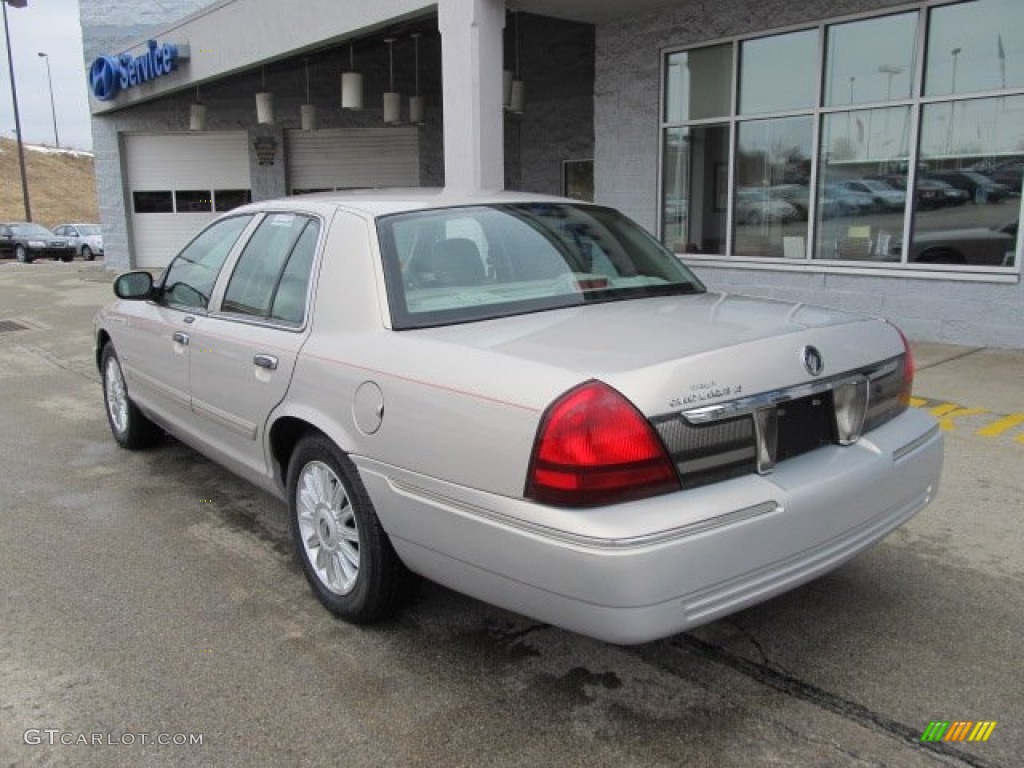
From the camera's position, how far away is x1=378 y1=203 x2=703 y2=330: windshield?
335 cm

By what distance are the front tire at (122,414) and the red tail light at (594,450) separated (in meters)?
4.06

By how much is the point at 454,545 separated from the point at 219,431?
6.37ft

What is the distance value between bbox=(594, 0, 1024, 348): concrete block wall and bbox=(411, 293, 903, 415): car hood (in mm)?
6183

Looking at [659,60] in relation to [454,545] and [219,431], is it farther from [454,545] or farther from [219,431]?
[454,545]

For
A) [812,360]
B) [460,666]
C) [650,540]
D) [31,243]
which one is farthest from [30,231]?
[650,540]

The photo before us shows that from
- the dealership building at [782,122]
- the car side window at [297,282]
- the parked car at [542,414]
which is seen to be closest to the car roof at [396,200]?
the parked car at [542,414]

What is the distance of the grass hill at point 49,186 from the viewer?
6162 centimetres

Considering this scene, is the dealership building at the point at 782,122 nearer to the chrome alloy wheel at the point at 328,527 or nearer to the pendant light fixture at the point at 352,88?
the pendant light fixture at the point at 352,88

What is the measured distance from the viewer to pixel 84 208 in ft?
215

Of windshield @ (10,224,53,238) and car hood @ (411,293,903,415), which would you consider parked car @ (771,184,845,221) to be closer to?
car hood @ (411,293,903,415)

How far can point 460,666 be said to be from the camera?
3121 millimetres

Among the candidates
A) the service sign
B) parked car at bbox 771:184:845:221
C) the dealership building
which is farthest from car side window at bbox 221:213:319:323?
the service sign

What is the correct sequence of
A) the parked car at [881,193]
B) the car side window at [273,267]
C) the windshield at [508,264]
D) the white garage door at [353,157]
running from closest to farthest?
the windshield at [508,264], the car side window at [273,267], the parked car at [881,193], the white garage door at [353,157]

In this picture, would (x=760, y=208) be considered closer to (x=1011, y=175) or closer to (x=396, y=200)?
Result: (x=1011, y=175)
